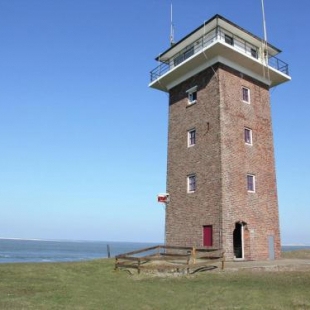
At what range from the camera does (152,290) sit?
16.1 metres

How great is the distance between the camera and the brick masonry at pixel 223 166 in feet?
84.2

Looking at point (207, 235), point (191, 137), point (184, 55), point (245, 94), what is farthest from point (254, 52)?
point (207, 235)

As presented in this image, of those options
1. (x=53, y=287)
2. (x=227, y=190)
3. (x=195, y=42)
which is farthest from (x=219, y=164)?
(x=53, y=287)

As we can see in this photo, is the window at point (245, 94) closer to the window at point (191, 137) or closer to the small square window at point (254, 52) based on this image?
the small square window at point (254, 52)

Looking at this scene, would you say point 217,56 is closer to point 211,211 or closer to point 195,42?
point 195,42

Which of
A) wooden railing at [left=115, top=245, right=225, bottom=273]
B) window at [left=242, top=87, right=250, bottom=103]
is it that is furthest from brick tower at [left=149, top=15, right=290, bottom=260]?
wooden railing at [left=115, top=245, right=225, bottom=273]

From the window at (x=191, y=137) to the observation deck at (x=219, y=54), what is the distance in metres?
4.49

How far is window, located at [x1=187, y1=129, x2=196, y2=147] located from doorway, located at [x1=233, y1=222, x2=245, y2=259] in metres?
6.76

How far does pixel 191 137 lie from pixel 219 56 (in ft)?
20.2

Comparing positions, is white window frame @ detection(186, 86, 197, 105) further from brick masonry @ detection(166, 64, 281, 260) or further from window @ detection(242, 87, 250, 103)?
window @ detection(242, 87, 250, 103)

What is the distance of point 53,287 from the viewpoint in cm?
1680

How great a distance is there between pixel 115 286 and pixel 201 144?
1331cm

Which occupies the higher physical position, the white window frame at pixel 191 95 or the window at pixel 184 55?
the window at pixel 184 55

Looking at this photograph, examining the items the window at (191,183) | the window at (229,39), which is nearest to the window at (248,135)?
the window at (191,183)
